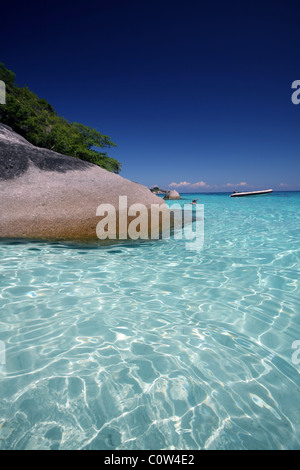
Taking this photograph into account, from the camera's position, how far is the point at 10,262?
4590 mm

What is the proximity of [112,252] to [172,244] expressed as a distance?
1.91m

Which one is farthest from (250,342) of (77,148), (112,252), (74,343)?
(77,148)

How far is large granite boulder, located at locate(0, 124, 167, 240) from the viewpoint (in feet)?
20.6

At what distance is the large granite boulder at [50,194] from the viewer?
247 inches

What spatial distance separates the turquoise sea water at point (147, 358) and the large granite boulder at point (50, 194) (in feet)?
6.67

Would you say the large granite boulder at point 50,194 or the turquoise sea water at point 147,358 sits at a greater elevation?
the large granite boulder at point 50,194

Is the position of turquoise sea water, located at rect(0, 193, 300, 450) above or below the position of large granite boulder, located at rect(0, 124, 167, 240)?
below

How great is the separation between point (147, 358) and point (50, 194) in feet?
20.2

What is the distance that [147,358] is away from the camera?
2.21 m

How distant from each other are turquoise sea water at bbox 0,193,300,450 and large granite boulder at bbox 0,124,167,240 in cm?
203

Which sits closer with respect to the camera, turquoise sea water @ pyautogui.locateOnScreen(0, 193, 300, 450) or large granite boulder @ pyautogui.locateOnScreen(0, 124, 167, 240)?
turquoise sea water @ pyautogui.locateOnScreen(0, 193, 300, 450)

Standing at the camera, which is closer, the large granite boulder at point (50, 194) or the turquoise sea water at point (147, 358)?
the turquoise sea water at point (147, 358)

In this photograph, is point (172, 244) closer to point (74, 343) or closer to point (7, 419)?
point (74, 343)

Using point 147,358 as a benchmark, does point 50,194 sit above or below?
above
